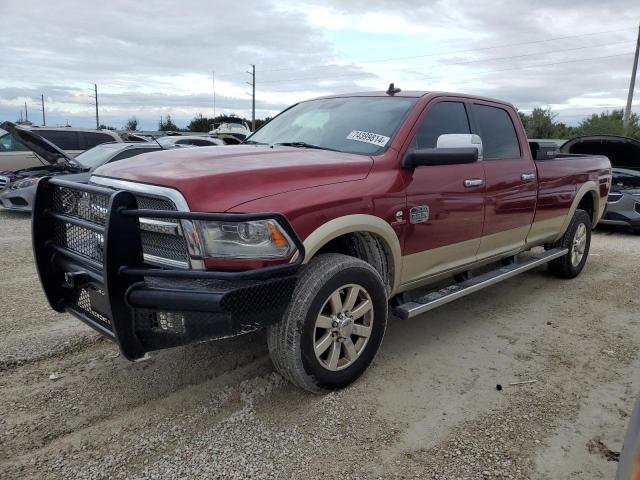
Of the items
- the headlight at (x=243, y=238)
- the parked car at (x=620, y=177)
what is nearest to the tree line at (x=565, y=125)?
the parked car at (x=620, y=177)

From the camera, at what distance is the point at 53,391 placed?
318 centimetres

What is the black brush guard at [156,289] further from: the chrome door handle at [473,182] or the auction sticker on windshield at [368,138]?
the chrome door handle at [473,182]

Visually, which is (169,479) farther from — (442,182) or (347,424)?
(442,182)

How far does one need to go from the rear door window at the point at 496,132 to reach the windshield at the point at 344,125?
0.90 meters

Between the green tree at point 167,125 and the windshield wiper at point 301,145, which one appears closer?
the windshield wiper at point 301,145

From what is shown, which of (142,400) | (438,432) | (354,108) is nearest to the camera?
(438,432)

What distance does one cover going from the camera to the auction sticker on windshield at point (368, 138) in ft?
11.8

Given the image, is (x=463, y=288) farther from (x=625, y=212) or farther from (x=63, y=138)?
(x=63, y=138)

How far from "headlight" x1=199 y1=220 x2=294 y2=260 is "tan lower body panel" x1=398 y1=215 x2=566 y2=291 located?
1.21 metres

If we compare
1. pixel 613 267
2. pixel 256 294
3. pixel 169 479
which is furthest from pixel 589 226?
pixel 169 479

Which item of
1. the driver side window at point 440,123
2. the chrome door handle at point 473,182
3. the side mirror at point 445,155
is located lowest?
the chrome door handle at point 473,182

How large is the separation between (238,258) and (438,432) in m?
1.46

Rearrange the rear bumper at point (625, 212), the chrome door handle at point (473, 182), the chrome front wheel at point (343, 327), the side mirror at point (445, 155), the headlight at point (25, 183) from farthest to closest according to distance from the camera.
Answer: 1. the headlight at point (25, 183)
2. the rear bumper at point (625, 212)
3. the chrome door handle at point (473, 182)
4. the side mirror at point (445, 155)
5. the chrome front wheel at point (343, 327)

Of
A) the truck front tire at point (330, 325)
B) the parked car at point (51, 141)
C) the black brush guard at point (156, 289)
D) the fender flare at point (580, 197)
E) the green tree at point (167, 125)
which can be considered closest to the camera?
the black brush guard at point (156, 289)
